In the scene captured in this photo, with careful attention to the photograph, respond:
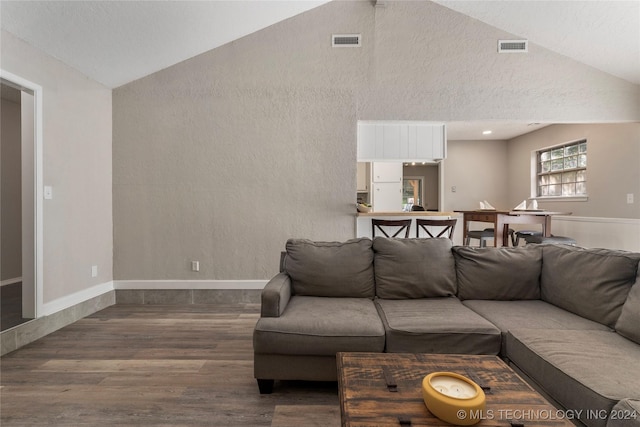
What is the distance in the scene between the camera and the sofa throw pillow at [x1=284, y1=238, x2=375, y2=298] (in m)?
2.54

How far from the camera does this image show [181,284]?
3998mm

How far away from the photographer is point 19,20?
8.57ft

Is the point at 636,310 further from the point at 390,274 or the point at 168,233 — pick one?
the point at 168,233

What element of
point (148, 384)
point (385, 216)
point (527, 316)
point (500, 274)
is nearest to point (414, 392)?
point (527, 316)

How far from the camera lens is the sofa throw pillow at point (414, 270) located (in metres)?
2.50

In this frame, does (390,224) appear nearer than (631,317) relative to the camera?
No

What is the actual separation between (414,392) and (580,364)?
85 cm

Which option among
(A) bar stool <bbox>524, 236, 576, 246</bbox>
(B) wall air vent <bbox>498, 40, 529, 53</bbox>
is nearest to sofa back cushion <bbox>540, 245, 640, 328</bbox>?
(A) bar stool <bbox>524, 236, 576, 246</bbox>

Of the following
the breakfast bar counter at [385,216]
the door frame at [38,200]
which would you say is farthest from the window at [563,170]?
the door frame at [38,200]

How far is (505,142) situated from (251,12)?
6.62 m

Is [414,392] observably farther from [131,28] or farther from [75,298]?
[131,28]

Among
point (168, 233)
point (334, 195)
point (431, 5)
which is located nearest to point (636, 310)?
point (334, 195)

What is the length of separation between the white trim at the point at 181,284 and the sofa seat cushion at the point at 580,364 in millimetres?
2948

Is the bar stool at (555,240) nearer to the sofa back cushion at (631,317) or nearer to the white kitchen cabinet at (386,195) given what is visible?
the sofa back cushion at (631,317)
